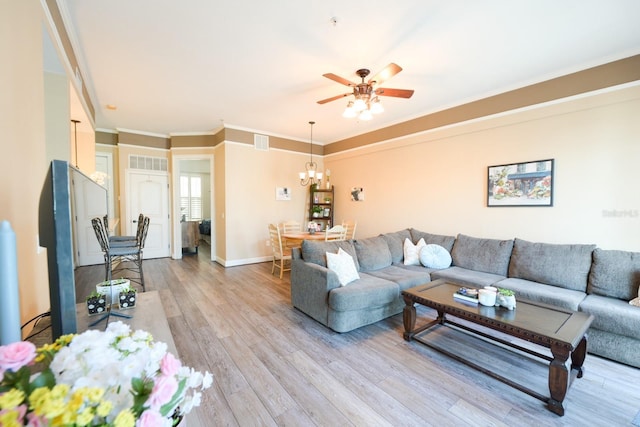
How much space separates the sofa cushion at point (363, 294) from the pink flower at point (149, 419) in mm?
2306

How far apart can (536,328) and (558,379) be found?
316mm

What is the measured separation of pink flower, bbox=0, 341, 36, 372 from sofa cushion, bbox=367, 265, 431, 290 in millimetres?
3096

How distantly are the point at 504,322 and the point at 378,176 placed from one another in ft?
12.3

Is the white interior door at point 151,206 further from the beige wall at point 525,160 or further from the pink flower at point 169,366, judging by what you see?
the pink flower at point 169,366

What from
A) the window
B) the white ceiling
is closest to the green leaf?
the white ceiling

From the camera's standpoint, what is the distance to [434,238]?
13.8 feet

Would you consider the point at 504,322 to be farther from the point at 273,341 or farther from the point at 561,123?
the point at 561,123

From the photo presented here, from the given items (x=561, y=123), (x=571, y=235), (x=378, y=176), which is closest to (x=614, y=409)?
(x=571, y=235)

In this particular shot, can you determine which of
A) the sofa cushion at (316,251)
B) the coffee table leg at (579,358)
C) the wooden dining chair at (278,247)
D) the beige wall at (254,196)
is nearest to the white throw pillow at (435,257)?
the sofa cushion at (316,251)

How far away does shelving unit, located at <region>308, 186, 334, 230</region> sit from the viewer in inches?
258

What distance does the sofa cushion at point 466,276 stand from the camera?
3.14m

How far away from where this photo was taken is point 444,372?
2.18 metres

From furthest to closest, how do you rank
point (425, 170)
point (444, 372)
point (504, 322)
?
1. point (425, 170)
2. point (444, 372)
3. point (504, 322)

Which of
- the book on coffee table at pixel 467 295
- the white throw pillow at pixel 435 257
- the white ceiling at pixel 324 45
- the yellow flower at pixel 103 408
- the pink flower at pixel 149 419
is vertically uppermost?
the white ceiling at pixel 324 45
